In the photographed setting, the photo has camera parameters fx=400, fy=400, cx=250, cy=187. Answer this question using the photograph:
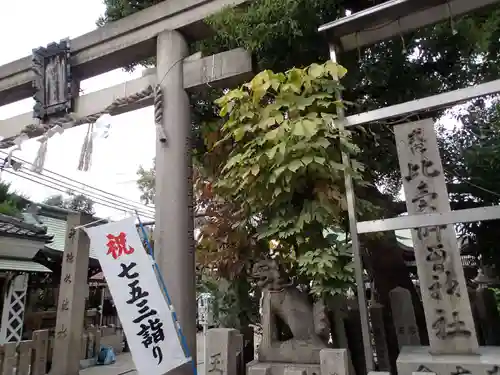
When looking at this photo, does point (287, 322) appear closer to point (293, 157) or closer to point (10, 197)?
point (293, 157)

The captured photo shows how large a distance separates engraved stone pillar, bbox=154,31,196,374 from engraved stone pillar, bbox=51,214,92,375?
1767 millimetres

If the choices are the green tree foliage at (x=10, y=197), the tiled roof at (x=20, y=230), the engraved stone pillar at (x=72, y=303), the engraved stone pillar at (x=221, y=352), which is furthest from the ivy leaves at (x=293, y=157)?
the green tree foliage at (x=10, y=197)

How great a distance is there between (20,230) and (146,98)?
532 centimetres

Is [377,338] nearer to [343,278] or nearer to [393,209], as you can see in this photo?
[343,278]

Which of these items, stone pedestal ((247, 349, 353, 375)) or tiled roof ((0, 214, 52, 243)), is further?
tiled roof ((0, 214, 52, 243))

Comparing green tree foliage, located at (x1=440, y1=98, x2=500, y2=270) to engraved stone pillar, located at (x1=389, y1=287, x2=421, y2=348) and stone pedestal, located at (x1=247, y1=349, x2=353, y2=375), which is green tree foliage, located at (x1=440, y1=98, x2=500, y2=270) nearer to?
engraved stone pillar, located at (x1=389, y1=287, x2=421, y2=348)

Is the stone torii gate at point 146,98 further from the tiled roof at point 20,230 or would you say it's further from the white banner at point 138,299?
the tiled roof at point 20,230

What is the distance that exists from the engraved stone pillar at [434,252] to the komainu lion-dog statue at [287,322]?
0.98 meters

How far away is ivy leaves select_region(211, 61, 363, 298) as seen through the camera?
151 inches

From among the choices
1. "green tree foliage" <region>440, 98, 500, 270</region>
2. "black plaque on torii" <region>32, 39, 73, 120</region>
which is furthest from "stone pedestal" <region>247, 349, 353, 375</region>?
"black plaque on torii" <region>32, 39, 73, 120</region>

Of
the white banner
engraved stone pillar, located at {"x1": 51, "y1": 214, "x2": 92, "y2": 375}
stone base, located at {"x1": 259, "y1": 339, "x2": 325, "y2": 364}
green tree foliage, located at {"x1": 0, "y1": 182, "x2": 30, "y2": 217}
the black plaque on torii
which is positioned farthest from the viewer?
green tree foliage, located at {"x1": 0, "y1": 182, "x2": 30, "y2": 217}

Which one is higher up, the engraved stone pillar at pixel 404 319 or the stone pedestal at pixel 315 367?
the engraved stone pillar at pixel 404 319

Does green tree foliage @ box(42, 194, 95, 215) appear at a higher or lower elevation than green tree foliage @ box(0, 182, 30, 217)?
higher

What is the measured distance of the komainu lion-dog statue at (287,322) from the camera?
3.80m
